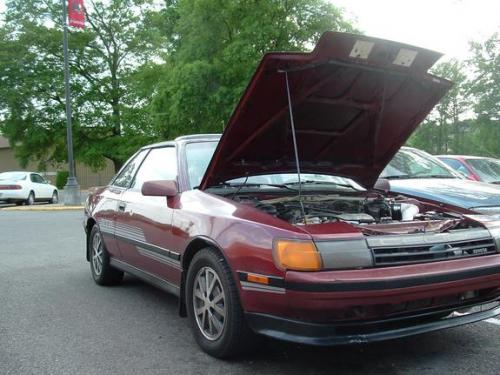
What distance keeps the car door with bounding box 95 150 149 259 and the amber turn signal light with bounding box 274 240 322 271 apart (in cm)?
268

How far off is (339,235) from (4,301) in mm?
3778

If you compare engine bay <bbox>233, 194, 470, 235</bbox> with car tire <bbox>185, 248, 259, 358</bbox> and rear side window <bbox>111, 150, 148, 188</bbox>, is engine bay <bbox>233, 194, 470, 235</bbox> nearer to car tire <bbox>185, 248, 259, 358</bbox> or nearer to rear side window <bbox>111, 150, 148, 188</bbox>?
car tire <bbox>185, 248, 259, 358</bbox>

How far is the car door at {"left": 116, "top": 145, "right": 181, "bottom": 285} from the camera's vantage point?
429 cm

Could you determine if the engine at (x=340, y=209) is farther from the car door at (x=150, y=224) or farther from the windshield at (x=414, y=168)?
the windshield at (x=414, y=168)

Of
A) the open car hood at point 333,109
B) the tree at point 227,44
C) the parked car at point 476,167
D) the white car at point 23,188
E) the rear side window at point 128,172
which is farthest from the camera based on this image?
the white car at point 23,188

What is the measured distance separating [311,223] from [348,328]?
710 mm

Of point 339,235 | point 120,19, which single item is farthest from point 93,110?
point 339,235

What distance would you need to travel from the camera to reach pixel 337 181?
5113mm

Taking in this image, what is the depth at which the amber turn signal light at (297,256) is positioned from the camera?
Result: 302 cm

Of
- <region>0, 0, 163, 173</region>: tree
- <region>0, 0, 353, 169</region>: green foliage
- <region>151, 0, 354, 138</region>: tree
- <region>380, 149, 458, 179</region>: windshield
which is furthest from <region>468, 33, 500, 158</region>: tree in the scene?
<region>380, 149, 458, 179</region>: windshield

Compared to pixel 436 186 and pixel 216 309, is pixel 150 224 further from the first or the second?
pixel 436 186

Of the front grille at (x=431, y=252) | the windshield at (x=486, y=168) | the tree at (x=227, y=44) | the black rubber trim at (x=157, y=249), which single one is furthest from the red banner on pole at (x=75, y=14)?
the front grille at (x=431, y=252)

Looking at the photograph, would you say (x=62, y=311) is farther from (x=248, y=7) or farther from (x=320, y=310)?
(x=248, y=7)

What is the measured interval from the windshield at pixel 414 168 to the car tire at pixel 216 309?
4280 mm
